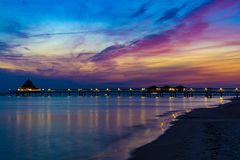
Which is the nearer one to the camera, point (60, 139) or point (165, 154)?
point (165, 154)

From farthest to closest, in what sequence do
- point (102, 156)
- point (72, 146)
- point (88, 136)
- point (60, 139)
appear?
point (88, 136)
point (60, 139)
point (72, 146)
point (102, 156)

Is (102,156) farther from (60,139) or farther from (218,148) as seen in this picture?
(60,139)

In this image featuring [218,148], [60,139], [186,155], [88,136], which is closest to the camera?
[186,155]

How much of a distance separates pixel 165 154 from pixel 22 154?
21.0 feet

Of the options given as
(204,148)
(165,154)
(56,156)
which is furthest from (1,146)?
(204,148)

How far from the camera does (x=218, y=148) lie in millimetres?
12688

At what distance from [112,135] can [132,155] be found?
8.06 meters

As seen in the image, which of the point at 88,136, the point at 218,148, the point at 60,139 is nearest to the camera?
the point at 218,148

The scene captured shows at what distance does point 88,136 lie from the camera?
21.1 metres

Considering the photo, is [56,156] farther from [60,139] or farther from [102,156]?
[60,139]

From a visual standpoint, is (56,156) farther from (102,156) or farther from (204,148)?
(204,148)

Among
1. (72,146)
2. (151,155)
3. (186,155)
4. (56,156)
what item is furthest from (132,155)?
(72,146)

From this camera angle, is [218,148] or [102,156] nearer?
[218,148]

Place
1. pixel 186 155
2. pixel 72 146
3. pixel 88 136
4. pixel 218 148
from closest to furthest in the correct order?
pixel 186 155 → pixel 218 148 → pixel 72 146 → pixel 88 136
